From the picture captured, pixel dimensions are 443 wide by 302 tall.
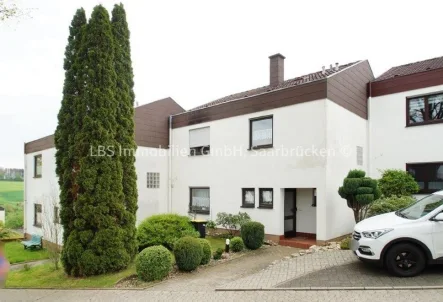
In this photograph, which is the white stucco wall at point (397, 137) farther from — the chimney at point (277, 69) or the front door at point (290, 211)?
the chimney at point (277, 69)

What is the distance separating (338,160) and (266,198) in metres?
3.12

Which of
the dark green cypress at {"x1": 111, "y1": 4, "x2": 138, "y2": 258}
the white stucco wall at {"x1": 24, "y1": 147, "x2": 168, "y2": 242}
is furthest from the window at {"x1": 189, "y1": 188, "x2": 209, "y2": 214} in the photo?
the dark green cypress at {"x1": 111, "y1": 4, "x2": 138, "y2": 258}

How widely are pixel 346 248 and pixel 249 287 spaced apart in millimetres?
4285

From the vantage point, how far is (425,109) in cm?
1238

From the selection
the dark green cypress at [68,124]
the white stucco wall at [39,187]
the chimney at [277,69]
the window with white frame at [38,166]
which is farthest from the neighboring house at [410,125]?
the window with white frame at [38,166]

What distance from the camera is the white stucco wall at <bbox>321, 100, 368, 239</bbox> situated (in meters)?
11.4

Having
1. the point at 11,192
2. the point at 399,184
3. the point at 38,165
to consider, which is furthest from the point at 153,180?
the point at 11,192

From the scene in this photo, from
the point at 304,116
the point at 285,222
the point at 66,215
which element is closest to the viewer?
the point at 66,215

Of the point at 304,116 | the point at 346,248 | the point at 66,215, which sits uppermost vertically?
the point at 304,116

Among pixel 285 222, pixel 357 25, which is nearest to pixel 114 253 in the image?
pixel 285 222

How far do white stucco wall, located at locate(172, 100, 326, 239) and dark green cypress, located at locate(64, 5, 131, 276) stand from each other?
5760mm

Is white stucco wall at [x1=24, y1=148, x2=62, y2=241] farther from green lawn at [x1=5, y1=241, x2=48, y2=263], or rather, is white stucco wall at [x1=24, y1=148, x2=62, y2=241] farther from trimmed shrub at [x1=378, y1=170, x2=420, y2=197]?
trimmed shrub at [x1=378, y1=170, x2=420, y2=197]

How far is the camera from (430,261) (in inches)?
269

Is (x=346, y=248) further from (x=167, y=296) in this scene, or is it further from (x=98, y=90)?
(x=98, y=90)
